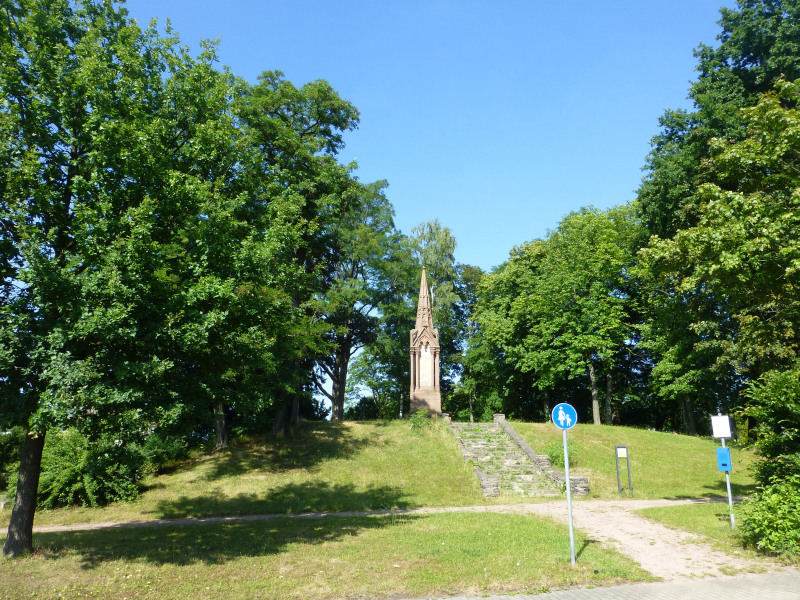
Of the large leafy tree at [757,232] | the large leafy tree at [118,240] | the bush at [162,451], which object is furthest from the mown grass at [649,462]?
the bush at [162,451]

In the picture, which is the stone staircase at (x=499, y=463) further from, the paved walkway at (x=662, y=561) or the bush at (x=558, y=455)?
the paved walkway at (x=662, y=561)

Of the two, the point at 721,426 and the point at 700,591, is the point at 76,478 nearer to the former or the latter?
the point at 700,591

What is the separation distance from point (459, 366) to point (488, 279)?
27.8 feet

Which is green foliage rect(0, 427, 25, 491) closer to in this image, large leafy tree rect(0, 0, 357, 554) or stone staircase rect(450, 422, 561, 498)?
large leafy tree rect(0, 0, 357, 554)

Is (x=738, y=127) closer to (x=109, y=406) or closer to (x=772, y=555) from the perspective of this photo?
(x=772, y=555)

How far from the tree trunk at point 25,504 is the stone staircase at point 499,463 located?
1203 centimetres

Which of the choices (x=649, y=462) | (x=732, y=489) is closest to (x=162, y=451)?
(x=649, y=462)

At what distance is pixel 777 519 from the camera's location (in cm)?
882

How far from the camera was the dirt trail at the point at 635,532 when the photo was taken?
338 inches

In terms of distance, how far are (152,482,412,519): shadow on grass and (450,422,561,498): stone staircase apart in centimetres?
337

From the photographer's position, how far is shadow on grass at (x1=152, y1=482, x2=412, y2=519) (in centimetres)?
1552

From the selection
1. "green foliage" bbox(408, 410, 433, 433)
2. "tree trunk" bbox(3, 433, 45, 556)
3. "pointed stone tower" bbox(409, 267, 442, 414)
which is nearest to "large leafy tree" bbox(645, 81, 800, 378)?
"green foliage" bbox(408, 410, 433, 433)

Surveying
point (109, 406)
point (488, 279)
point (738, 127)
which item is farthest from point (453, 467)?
point (488, 279)

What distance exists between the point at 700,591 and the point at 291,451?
17161 millimetres
